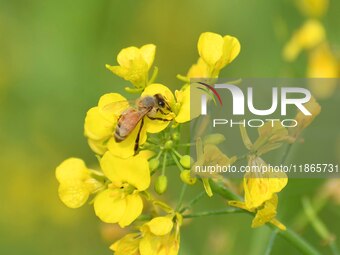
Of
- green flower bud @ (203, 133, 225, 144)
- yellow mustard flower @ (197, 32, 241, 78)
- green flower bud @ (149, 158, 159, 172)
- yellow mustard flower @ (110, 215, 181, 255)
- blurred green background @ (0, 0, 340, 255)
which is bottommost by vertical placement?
blurred green background @ (0, 0, 340, 255)

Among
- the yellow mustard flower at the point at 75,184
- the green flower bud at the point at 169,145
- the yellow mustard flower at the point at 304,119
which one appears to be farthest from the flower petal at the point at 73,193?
the yellow mustard flower at the point at 304,119

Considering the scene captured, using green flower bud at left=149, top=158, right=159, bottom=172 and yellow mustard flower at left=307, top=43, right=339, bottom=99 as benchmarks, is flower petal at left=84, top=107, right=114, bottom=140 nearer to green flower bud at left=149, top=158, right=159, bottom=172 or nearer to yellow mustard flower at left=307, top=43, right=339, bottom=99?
green flower bud at left=149, top=158, right=159, bottom=172

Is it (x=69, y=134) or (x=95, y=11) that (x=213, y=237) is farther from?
(x=95, y=11)

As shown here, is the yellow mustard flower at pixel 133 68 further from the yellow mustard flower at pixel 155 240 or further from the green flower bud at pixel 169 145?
the yellow mustard flower at pixel 155 240

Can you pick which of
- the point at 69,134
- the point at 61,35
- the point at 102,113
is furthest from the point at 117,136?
the point at 61,35

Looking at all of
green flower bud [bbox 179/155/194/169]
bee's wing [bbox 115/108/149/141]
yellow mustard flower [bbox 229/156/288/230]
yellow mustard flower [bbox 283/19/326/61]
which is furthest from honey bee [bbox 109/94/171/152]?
yellow mustard flower [bbox 283/19/326/61]

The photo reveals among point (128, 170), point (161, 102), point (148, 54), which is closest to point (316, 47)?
point (148, 54)
